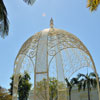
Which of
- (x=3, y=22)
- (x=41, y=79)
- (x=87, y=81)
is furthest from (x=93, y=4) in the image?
(x=87, y=81)

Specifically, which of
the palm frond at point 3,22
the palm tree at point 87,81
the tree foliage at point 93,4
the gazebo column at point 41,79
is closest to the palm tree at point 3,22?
the palm frond at point 3,22

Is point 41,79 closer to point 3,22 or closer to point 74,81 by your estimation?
point 3,22

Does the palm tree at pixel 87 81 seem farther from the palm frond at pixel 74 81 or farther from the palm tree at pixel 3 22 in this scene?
the palm tree at pixel 3 22

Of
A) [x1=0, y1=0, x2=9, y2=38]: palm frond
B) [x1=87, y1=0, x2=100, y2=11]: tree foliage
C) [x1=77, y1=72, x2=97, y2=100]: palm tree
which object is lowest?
[x1=77, y1=72, x2=97, y2=100]: palm tree

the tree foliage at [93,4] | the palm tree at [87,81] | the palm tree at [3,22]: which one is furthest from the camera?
the palm tree at [87,81]

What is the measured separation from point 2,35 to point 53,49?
6.01 m

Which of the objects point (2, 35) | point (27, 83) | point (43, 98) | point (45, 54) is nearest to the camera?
point (2, 35)

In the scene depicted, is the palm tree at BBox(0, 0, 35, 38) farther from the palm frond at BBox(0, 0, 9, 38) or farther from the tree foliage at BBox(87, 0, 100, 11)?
the tree foliage at BBox(87, 0, 100, 11)

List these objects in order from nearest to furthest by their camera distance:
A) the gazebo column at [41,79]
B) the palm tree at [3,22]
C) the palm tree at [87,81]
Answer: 1. the palm tree at [3,22]
2. the gazebo column at [41,79]
3. the palm tree at [87,81]

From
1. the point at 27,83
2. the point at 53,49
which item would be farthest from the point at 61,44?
the point at 27,83

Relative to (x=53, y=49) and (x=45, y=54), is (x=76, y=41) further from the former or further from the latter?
(x=45, y=54)

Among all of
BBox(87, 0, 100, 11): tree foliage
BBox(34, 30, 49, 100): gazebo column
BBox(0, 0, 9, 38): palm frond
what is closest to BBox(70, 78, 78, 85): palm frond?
BBox(34, 30, 49, 100): gazebo column

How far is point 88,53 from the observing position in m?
11.5

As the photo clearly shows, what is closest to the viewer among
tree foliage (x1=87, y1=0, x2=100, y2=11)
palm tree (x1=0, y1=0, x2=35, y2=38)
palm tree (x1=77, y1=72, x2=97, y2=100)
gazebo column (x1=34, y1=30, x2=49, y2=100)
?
palm tree (x1=0, y1=0, x2=35, y2=38)
